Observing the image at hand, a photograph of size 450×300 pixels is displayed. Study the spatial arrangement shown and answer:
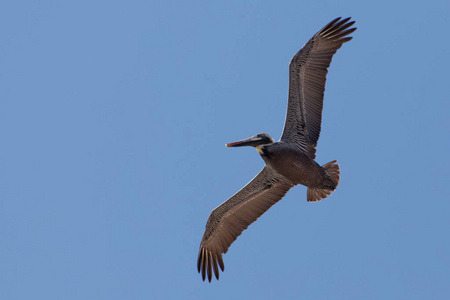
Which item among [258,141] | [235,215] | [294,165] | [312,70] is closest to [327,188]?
[294,165]

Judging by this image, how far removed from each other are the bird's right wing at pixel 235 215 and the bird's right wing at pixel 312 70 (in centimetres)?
112

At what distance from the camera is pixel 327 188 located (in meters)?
15.0

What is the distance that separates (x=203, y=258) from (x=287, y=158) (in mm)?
2975

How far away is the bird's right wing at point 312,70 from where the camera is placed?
15008mm

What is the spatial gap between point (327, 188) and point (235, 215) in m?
2.13

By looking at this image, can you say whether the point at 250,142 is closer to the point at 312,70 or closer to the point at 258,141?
the point at 258,141

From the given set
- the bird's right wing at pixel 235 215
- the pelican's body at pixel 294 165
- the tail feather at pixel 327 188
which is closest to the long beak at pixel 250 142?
the pelican's body at pixel 294 165

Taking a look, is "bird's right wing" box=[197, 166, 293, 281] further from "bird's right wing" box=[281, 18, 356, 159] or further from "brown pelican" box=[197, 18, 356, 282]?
"bird's right wing" box=[281, 18, 356, 159]

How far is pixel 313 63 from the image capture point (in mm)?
15023

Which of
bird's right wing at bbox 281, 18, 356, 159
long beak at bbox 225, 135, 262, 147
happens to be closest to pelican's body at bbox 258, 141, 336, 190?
long beak at bbox 225, 135, 262, 147

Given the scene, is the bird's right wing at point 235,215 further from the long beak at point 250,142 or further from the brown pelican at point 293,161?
the long beak at point 250,142

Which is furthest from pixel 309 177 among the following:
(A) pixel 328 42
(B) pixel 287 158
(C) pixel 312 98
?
(A) pixel 328 42

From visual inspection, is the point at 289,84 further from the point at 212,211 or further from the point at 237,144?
the point at 212,211

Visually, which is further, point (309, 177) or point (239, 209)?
point (239, 209)
